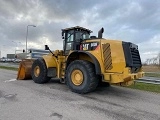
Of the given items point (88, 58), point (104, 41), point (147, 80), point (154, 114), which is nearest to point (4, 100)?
point (88, 58)

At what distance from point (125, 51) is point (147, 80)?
4.57 metres

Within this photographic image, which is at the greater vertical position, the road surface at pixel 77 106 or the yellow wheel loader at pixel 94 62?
the yellow wheel loader at pixel 94 62

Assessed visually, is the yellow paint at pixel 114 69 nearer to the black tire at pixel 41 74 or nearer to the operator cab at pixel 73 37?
the operator cab at pixel 73 37

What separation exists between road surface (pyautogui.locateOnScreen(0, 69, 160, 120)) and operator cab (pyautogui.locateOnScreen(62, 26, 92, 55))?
2348mm

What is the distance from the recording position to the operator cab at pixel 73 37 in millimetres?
9735

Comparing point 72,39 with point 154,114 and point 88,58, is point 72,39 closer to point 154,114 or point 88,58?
point 88,58

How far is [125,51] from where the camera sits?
310 inches

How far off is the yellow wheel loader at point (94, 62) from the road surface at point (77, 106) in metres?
0.63

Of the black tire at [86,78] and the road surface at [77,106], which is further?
the black tire at [86,78]

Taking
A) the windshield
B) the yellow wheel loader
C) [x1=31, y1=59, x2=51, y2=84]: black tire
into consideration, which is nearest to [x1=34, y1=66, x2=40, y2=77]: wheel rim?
[x1=31, y1=59, x2=51, y2=84]: black tire

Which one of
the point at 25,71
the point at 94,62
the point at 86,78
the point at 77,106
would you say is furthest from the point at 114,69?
the point at 25,71

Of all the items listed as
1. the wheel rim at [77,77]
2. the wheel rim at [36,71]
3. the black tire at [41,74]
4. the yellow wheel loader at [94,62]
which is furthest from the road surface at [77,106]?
the wheel rim at [36,71]

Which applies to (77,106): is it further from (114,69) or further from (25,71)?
(25,71)

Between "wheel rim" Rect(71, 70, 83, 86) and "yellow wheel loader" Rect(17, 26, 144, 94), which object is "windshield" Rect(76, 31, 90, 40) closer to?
"yellow wheel loader" Rect(17, 26, 144, 94)
